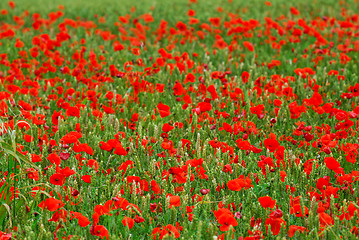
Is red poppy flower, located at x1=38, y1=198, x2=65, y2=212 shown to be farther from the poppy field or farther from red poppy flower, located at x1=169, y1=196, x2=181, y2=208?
red poppy flower, located at x1=169, y1=196, x2=181, y2=208

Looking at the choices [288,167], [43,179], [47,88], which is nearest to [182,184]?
[288,167]

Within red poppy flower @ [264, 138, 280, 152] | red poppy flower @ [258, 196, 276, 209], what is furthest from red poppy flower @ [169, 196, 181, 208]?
red poppy flower @ [264, 138, 280, 152]

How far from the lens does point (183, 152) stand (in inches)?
128

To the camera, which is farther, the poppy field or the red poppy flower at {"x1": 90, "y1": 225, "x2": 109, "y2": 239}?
the poppy field

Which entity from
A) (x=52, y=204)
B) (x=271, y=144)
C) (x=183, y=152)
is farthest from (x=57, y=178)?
(x=271, y=144)

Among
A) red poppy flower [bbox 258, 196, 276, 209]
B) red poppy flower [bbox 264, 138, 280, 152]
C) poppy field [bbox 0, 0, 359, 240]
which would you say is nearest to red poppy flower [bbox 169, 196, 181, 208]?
poppy field [bbox 0, 0, 359, 240]

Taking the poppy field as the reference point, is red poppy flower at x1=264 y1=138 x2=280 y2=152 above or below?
above

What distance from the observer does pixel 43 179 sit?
283 cm

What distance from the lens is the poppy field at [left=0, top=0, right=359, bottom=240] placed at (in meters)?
2.35

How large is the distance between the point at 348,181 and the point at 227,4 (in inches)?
332

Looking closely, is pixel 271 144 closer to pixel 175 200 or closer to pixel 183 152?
pixel 183 152

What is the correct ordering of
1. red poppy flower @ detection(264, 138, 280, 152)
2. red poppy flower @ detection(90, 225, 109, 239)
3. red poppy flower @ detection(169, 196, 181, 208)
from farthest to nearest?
red poppy flower @ detection(264, 138, 280, 152), red poppy flower @ detection(169, 196, 181, 208), red poppy flower @ detection(90, 225, 109, 239)

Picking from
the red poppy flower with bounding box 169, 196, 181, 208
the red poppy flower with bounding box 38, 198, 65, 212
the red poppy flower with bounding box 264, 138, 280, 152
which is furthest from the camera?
the red poppy flower with bounding box 264, 138, 280, 152

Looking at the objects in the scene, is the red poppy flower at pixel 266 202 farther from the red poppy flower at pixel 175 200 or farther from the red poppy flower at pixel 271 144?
the red poppy flower at pixel 271 144
